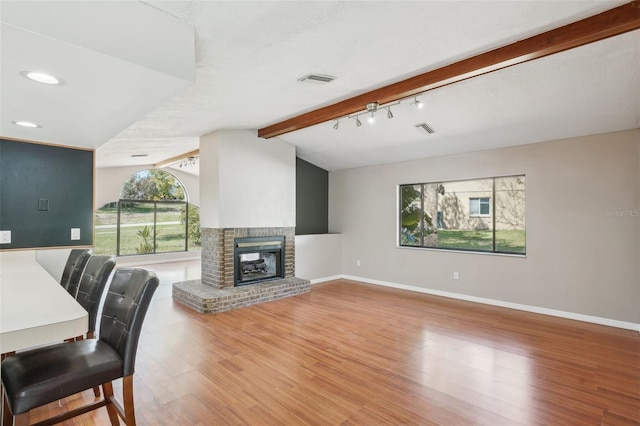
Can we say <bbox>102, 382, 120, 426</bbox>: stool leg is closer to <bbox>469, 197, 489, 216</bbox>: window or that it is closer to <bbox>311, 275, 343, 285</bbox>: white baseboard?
<bbox>311, 275, 343, 285</bbox>: white baseboard

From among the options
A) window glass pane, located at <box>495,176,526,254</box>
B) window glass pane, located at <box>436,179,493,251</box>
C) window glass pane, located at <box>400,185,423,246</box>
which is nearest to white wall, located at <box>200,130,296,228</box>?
window glass pane, located at <box>400,185,423,246</box>

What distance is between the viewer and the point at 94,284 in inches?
89.4

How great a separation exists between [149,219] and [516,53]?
955 centimetres

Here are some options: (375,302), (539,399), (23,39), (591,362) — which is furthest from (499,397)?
(23,39)

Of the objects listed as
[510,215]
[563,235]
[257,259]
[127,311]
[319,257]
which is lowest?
[319,257]

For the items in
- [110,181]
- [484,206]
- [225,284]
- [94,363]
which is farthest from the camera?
[110,181]

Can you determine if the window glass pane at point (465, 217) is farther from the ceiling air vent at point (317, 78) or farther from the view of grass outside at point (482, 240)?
the ceiling air vent at point (317, 78)

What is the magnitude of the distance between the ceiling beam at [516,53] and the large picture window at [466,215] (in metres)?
2.62

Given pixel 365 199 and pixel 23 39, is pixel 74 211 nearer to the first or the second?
pixel 23 39

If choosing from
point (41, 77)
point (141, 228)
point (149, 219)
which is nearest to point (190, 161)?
point (149, 219)

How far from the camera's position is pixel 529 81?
3217mm

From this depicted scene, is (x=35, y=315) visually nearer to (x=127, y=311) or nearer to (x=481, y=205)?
(x=127, y=311)

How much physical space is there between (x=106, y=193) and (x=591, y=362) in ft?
32.9

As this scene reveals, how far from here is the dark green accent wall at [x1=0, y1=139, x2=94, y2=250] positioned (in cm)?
313
